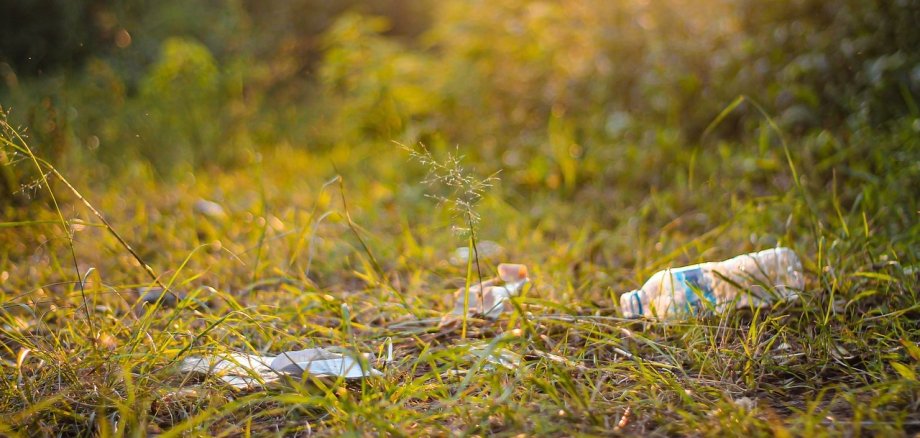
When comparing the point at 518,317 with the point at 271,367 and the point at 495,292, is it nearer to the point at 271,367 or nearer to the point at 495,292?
the point at 495,292

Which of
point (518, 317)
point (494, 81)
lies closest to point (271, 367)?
point (518, 317)

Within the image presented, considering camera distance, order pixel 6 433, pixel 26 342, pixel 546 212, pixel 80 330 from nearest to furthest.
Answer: pixel 6 433 → pixel 26 342 → pixel 80 330 → pixel 546 212

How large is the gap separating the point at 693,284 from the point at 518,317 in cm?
40

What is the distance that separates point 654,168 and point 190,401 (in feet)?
6.86

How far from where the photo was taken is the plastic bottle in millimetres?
1685

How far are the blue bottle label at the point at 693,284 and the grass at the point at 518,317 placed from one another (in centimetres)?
7

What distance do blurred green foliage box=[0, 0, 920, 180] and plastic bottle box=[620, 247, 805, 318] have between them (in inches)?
39.6

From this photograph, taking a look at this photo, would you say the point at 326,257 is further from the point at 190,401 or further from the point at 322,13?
the point at 322,13

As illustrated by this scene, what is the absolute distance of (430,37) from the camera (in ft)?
14.2

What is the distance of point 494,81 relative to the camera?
3.83m

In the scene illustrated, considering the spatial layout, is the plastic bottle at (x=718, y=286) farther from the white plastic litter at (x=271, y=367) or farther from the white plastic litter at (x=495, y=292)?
the white plastic litter at (x=271, y=367)

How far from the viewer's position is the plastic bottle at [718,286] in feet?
5.53

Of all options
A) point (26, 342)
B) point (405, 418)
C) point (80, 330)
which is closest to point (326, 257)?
point (80, 330)

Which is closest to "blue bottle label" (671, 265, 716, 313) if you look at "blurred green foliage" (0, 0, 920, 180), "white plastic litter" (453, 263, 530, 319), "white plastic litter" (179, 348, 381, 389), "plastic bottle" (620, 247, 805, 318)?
"plastic bottle" (620, 247, 805, 318)
